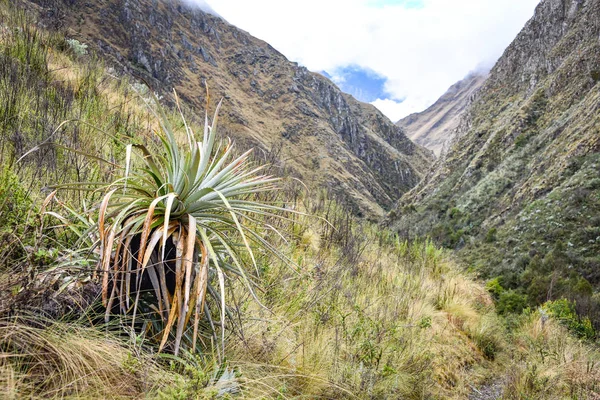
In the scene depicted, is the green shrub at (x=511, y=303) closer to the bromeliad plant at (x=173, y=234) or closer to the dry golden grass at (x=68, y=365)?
the bromeliad plant at (x=173, y=234)

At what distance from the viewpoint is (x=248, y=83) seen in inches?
3511

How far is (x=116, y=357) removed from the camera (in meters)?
1.37

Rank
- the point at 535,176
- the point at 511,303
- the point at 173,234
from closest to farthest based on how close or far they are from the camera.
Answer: the point at 173,234 → the point at 511,303 → the point at 535,176

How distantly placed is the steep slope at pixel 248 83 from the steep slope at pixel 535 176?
773 inches

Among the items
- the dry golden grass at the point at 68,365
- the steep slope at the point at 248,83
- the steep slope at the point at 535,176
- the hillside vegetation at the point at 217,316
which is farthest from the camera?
the steep slope at the point at 248,83

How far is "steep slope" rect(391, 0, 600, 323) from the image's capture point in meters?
14.2

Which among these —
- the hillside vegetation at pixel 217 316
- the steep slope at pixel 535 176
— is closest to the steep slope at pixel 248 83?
the steep slope at pixel 535 176

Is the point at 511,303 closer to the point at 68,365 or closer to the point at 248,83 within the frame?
the point at 68,365

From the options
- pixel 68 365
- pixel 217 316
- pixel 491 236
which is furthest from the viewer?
pixel 491 236

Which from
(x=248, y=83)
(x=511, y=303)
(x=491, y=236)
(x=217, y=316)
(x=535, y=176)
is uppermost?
(x=248, y=83)

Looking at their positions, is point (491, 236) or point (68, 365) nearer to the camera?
point (68, 365)

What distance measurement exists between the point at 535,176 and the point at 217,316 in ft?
78.9

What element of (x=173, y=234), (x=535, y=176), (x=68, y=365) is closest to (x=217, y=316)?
(x=173, y=234)

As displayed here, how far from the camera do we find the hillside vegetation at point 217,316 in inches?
51.3
